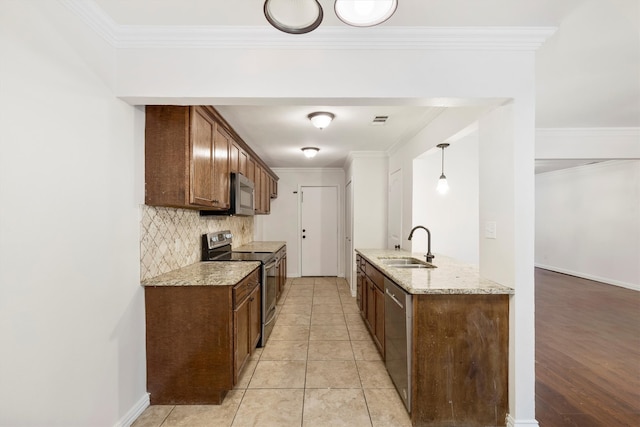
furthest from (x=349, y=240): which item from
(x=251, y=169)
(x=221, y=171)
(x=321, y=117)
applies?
(x=221, y=171)

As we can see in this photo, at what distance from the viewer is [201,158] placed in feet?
7.45

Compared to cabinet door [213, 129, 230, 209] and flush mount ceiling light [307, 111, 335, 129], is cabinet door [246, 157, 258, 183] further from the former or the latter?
flush mount ceiling light [307, 111, 335, 129]

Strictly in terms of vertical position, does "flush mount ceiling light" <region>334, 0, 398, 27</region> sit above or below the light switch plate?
above

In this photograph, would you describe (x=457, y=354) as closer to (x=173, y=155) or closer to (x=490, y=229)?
(x=490, y=229)

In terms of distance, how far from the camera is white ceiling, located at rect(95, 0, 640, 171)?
1539 millimetres

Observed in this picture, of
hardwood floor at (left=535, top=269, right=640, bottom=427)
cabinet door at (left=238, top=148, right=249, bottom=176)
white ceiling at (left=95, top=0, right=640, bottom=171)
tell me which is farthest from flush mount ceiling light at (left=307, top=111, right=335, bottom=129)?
hardwood floor at (left=535, top=269, right=640, bottom=427)

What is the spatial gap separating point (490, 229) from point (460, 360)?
0.90 metres

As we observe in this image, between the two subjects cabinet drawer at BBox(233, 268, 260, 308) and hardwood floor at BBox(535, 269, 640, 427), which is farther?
cabinet drawer at BBox(233, 268, 260, 308)

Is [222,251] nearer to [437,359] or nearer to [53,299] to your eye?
[53,299]

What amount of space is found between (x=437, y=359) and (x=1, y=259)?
2.23m

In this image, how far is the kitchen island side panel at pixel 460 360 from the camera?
1819 mm

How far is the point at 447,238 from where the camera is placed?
186 inches

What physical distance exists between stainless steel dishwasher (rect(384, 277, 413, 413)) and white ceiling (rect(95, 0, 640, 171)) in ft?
4.63

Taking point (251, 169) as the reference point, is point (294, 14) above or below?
above
